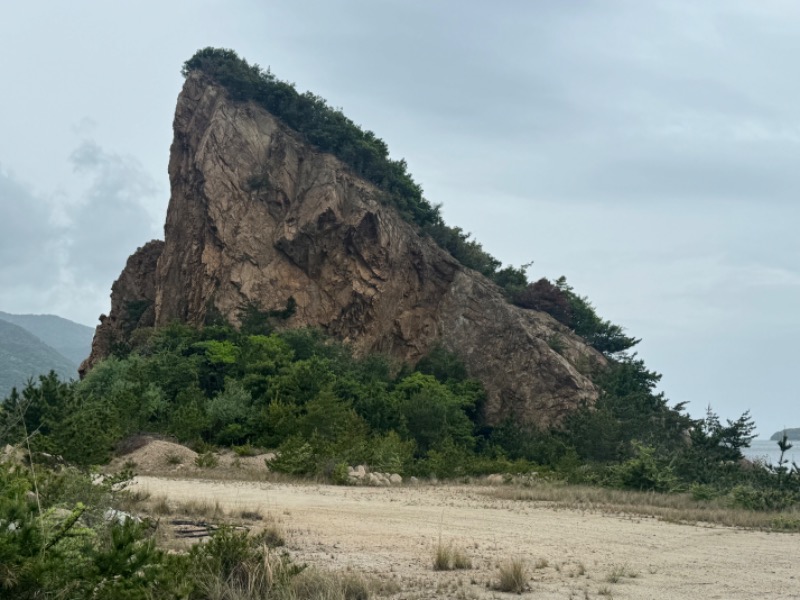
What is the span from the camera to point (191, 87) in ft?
177

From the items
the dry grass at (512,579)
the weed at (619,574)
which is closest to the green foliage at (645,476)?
the weed at (619,574)

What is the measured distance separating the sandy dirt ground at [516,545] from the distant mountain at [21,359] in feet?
281

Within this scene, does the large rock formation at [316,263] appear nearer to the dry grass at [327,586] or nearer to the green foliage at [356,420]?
the green foliage at [356,420]

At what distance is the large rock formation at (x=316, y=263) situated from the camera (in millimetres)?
46500

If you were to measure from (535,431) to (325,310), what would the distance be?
15.5 meters

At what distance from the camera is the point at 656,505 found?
20.0 metres

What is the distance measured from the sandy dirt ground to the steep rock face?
35066mm

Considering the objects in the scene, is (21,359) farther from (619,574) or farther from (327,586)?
(327,586)

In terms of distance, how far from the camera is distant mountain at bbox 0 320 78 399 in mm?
119294

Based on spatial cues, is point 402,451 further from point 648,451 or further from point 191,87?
point 191,87

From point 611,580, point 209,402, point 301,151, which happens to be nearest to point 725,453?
point 209,402

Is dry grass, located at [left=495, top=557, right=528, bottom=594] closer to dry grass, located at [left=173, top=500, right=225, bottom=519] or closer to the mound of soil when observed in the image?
dry grass, located at [left=173, top=500, right=225, bottom=519]

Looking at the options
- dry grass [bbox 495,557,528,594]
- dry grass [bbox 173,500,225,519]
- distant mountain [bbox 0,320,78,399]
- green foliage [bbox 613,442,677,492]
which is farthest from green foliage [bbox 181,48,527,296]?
distant mountain [bbox 0,320,78,399]

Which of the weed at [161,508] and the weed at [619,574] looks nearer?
the weed at [619,574]
